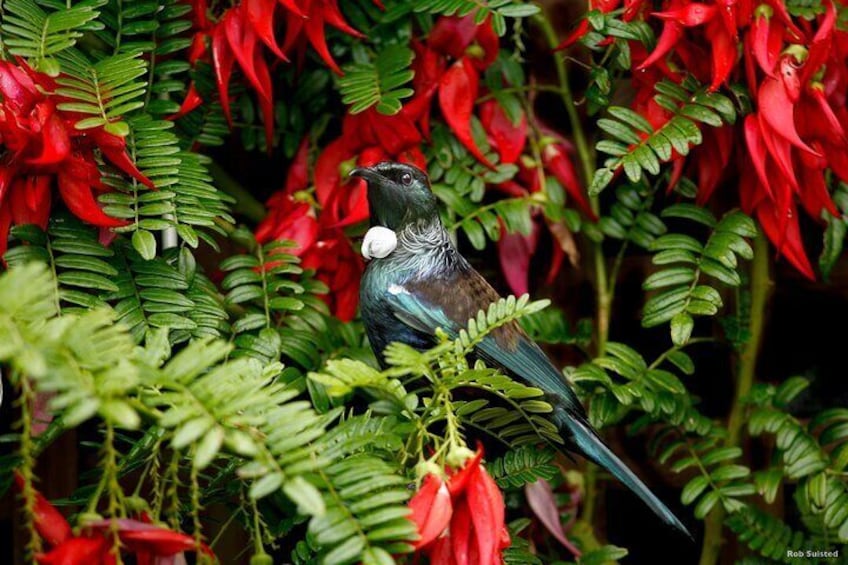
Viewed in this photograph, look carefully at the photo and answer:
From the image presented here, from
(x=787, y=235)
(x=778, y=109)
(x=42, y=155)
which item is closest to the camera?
(x=42, y=155)

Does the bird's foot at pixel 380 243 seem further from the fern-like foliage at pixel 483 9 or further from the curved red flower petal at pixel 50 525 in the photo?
the curved red flower petal at pixel 50 525

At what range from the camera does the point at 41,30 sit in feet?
4.25

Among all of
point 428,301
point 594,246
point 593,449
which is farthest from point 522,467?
point 594,246

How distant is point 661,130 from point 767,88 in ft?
0.49

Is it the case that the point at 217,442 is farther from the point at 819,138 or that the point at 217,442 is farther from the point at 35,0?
the point at 819,138

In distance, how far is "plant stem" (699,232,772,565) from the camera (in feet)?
5.42

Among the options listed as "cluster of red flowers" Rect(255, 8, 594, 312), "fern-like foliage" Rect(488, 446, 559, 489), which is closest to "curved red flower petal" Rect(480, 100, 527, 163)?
"cluster of red flowers" Rect(255, 8, 594, 312)

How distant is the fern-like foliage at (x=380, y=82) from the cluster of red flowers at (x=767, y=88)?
0.25 metres

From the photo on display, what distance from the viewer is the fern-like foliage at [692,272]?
4.76 ft

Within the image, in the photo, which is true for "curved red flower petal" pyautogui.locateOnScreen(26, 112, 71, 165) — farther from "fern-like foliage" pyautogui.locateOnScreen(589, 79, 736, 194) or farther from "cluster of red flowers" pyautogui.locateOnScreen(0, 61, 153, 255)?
"fern-like foliage" pyautogui.locateOnScreen(589, 79, 736, 194)

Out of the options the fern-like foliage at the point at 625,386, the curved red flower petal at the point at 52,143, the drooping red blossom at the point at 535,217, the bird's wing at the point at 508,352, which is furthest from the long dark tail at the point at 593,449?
the curved red flower petal at the point at 52,143

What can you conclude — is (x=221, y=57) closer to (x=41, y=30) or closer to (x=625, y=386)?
(x=41, y=30)

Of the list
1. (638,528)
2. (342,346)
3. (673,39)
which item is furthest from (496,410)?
(638,528)

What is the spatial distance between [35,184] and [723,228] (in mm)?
953
